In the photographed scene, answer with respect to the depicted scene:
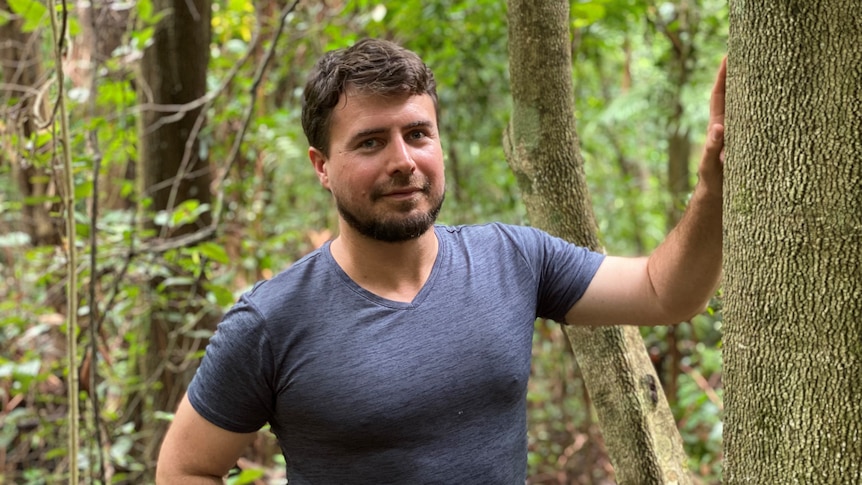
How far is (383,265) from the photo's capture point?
1623 millimetres

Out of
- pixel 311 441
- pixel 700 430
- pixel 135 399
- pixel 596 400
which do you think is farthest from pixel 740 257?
pixel 700 430

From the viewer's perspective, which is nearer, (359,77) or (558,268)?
(359,77)

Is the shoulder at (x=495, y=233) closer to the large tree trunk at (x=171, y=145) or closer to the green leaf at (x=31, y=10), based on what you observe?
the green leaf at (x=31, y=10)

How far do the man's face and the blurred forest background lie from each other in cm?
75

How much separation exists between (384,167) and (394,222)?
12 cm

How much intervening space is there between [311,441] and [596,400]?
2.37 feet

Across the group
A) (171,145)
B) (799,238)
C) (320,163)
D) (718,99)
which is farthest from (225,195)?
(799,238)

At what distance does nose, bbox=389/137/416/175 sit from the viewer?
4.99ft

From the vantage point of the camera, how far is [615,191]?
5.41m

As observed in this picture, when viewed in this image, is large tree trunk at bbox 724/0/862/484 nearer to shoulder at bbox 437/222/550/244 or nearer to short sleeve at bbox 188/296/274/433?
shoulder at bbox 437/222/550/244

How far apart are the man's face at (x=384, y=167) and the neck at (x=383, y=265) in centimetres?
5

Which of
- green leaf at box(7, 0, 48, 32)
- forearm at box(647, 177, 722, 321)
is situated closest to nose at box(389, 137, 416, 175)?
forearm at box(647, 177, 722, 321)

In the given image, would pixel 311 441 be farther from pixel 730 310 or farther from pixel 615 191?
pixel 615 191

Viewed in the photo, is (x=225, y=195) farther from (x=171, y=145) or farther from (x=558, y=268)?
(x=558, y=268)
